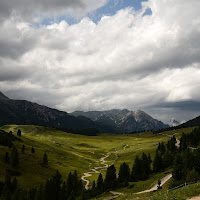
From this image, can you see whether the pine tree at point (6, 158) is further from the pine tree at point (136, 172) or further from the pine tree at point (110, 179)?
the pine tree at point (136, 172)

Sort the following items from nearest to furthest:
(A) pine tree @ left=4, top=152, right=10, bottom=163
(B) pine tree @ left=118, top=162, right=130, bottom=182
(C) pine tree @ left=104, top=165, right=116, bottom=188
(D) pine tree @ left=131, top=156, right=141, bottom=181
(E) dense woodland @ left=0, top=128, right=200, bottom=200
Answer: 1. (E) dense woodland @ left=0, top=128, right=200, bottom=200
2. (C) pine tree @ left=104, top=165, right=116, bottom=188
3. (D) pine tree @ left=131, top=156, right=141, bottom=181
4. (B) pine tree @ left=118, top=162, right=130, bottom=182
5. (A) pine tree @ left=4, top=152, right=10, bottom=163

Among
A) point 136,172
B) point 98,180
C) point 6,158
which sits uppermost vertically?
point 6,158

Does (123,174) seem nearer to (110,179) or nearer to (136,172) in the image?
(136,172)

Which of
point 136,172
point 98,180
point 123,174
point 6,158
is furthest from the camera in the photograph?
point 6,158

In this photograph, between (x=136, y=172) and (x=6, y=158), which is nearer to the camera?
(x=136, y=172)

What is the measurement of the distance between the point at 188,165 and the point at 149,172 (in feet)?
102

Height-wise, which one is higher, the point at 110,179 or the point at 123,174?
the point at 123,174

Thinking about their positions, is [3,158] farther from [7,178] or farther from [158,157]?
[158,157]

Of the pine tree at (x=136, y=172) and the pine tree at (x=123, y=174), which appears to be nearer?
the pine tree at (x=136, y=172)

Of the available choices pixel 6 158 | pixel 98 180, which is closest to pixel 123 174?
pixel 98 180

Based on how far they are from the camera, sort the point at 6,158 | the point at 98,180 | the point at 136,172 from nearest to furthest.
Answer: the point at 98,180 → the point at 136,172 → the point at 6,158

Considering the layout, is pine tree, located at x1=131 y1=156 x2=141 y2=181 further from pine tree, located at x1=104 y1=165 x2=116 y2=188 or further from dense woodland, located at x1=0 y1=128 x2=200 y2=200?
pine tree, located at x1=104 y1=165 x2=116 y2=188

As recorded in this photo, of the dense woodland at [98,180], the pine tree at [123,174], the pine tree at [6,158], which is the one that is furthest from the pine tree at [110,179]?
the pine tree at [6,158]

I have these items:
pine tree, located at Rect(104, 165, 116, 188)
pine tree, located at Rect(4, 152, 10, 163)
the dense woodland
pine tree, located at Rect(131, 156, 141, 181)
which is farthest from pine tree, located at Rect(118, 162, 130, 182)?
pine tree, located at Rect(4, 152, 10, 163)
